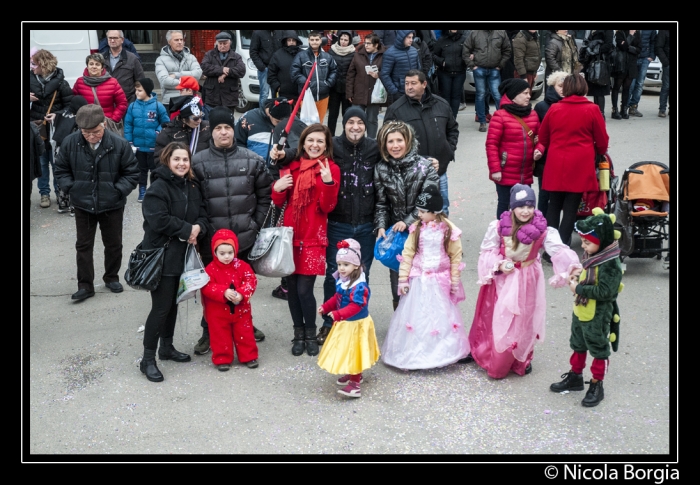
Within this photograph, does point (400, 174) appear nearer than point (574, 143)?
Yes

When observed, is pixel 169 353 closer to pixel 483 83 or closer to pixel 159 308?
pixel 159 308

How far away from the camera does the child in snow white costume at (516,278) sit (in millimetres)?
5836

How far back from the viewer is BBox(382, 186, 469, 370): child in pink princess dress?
608 centimetres

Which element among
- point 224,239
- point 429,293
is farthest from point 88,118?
point 429,293

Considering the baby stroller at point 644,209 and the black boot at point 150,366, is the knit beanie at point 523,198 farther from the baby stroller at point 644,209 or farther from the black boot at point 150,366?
the black boot at point 150,366

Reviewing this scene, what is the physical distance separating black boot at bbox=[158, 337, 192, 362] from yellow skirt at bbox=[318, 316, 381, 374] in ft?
4.06

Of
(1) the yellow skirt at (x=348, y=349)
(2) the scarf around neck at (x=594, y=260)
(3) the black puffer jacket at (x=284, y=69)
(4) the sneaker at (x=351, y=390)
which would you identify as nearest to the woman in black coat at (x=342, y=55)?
(3) the black puffer jacket at (x=284, y=69)

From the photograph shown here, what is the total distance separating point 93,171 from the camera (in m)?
7.43

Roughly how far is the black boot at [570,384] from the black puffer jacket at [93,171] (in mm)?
4197

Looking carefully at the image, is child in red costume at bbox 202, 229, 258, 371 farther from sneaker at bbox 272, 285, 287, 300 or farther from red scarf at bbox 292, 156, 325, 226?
sneaker at bbox 272, 285, 287, 300

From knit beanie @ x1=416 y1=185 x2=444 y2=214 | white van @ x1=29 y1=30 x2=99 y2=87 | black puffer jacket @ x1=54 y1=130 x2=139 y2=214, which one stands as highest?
white van @ x1=29 y1=30 x2=99 y2=87

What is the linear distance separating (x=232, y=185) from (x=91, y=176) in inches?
74.5

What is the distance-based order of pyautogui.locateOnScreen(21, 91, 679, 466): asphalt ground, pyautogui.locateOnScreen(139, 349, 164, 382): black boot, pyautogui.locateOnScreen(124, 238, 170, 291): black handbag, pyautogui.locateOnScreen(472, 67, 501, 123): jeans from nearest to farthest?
pyautogui.locateOnScreen(21, 91, 679, 466): asphalt ground
pyautogui.locateOnScreen(124, 238, 170, 291): black handbag
pyautogui.locateOnScreen(139, 349, 164, 382): black boot
pyautogui.locateOnScreen(472, 67, 501, 123): jeans

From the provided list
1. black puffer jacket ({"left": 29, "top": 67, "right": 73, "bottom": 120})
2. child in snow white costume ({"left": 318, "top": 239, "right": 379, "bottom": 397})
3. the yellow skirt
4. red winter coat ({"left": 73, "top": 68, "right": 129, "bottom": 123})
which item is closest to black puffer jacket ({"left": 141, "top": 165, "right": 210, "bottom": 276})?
child in snow white costume ({"left": 318, "top": 239, "right": 379, "bottom": 397})
